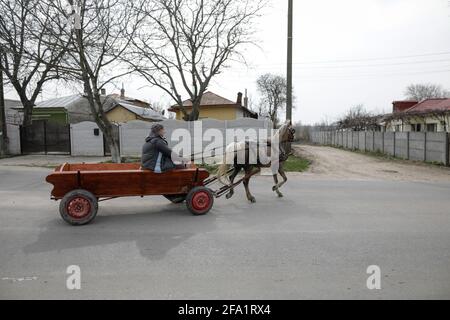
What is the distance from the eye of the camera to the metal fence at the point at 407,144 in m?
16.5

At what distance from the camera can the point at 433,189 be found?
1032 centimetres

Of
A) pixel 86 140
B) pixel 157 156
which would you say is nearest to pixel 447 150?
pixel 157 156

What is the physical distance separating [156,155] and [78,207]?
5.25 ft

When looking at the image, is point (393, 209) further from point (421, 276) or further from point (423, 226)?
point (421, 276)

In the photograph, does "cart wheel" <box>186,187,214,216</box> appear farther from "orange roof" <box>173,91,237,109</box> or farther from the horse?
"orange roof" <box>173,91,237,109</box>

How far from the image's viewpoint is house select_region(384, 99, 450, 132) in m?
25.1

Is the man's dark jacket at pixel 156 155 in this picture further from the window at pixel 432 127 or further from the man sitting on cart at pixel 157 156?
the window at pixel 432 127

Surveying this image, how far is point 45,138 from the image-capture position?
70.0 feet

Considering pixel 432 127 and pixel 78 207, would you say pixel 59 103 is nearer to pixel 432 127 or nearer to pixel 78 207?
pixel 432 127

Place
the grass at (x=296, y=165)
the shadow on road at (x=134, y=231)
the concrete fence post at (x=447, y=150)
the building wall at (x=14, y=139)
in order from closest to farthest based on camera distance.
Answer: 1. the shadow on road at (x=134, y=231)
2. the grass at (x=296, y=165)
3. the concrete fence post at (x=447, y=150)
4. the building wall at (x=14, y=139)

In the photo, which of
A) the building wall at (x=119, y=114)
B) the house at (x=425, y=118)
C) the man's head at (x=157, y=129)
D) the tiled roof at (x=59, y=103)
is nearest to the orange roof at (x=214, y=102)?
the building wall at (x=119, y=114)

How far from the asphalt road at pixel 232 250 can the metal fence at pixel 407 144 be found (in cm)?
948
